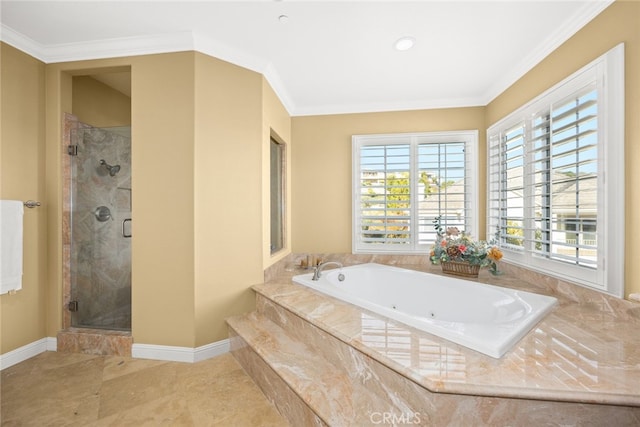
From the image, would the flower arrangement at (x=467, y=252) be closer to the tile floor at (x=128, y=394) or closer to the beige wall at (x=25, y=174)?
the tile floor at (x=128, y=394)

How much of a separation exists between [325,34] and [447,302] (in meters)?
2.28

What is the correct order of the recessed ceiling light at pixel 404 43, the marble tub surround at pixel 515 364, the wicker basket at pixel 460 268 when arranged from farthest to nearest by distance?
the wicker basket at pixel 460 268, the recessed ceiling light at pixel 404 43, the marble tub surround at pixel 515 364

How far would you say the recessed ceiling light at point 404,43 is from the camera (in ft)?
6.63

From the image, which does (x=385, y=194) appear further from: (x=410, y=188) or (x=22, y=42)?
(x=22, y=42)

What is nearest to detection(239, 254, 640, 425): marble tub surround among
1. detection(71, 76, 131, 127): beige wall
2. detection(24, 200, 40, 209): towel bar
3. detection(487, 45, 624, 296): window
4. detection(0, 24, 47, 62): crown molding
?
detection(487, 45, 624, 296): window

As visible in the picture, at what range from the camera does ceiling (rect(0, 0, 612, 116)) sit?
1.72 metres

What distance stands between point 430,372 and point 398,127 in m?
2.67

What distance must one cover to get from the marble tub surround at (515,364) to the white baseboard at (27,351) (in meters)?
1.73

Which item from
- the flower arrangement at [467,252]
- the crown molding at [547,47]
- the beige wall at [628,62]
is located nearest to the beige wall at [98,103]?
the flower arrangement at [467,252]

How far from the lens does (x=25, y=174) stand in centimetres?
206

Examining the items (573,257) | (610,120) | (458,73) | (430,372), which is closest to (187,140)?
(430,372)

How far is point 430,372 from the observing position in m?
1.08

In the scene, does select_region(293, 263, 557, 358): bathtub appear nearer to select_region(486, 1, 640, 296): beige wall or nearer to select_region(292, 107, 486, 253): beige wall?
select_region(486, 1, 640, 296): beige wall
